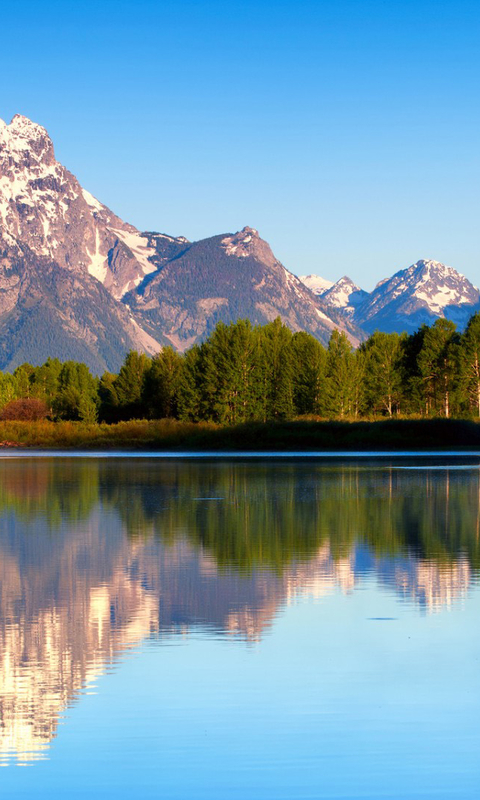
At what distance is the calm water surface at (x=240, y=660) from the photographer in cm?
897

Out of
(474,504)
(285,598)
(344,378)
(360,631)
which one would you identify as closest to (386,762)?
(360,631)

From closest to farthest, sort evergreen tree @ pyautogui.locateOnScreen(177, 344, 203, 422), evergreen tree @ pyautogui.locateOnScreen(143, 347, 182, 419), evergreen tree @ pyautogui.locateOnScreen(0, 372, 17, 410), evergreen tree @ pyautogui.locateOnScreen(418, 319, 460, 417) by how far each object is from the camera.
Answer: evergreen tree @ pyautogui.locateOnScreen(177, 344, 203, 422), evergreen tree @ pyautogui.locateOnScreen(418, 319, 460, 417), evergreen tree @ pyautogui.locateOnScreen(143, 347, 182, 419), evergreen tree @ pyautogui.locateOnScreen(0, 372, 17, 410)

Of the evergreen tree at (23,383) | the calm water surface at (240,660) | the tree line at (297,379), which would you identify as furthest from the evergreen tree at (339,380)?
the calm water surface at (240,660)

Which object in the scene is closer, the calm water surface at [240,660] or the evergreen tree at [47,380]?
→ the calm water surface at [240,660]

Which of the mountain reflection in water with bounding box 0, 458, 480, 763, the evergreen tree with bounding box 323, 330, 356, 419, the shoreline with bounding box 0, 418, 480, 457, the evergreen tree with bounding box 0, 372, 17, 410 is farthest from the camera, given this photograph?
the evergreen tree with bounding box 0, 372, 17, 410

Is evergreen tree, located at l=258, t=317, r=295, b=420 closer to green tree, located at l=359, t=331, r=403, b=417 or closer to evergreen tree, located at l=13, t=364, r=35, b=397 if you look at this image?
green tree, located at l=359, t=331, r=403, b=417

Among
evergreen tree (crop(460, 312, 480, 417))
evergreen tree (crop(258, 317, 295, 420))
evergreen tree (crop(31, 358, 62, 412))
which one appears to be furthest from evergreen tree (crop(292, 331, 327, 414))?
evergreen tree (crop(31, 358, 62, 412))

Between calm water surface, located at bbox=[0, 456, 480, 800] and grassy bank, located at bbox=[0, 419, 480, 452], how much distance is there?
210ft

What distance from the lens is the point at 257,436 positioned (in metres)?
94.6

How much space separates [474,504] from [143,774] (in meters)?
25.3

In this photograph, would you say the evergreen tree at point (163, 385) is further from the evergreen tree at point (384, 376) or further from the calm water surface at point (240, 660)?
the calm water surface at point (240, 660)

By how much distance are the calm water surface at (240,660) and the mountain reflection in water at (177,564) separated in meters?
0.06

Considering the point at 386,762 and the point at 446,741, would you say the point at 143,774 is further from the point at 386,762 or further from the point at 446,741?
the point at 446,741

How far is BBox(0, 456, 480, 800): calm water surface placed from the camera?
8969 mm
